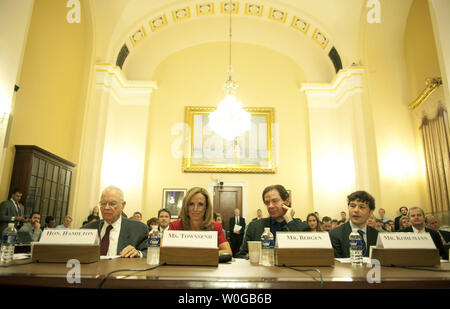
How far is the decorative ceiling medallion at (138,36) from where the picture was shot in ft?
32.7

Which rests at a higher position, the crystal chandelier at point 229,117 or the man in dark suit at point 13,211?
the crystal chandelier at point 229,117

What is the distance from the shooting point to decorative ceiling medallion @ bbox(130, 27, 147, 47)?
9.98 metres

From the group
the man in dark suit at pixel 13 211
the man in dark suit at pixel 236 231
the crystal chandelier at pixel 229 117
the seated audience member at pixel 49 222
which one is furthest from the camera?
the man in dark suit at pixel 236 231

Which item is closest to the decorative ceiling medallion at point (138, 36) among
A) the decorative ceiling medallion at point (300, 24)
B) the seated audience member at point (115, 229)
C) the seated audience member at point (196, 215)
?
the decorative ceiling medallion at point (300, 24)

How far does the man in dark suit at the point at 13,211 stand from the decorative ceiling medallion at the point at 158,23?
6573mm

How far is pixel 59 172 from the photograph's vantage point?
24.3 ft

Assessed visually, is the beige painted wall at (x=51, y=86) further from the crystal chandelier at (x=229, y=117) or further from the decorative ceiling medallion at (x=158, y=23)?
the crystal chandelier at (x=229, y=117)

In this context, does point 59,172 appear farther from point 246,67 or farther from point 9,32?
point 246,67

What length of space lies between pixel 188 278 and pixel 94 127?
812 centimetres

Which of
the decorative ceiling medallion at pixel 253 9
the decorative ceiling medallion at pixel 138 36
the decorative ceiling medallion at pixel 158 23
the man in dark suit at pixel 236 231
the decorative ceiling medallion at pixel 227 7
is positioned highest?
the decorative ceiling medallion at pixel 227 7

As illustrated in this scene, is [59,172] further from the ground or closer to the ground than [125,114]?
closer to the ground

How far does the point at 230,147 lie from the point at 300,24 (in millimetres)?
4523
